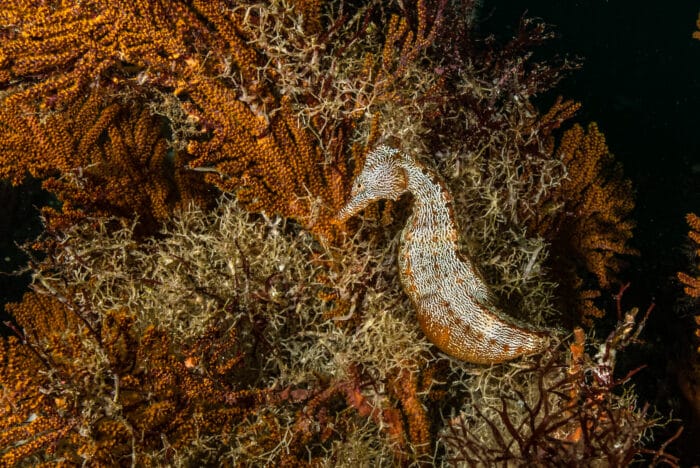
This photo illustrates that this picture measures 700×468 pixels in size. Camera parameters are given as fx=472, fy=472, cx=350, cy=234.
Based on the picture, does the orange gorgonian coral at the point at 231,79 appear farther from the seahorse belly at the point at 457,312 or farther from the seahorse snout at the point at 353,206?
the seahorse belly at the point at 457,312

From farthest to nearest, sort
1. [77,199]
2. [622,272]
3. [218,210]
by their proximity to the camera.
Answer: [622,272]
[218,210]
[77,199]

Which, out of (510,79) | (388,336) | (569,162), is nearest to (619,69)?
(569,162)

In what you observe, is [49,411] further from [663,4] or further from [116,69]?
[663,4]

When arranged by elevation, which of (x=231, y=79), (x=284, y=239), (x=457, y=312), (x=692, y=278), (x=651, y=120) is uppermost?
(x=651, y=120)

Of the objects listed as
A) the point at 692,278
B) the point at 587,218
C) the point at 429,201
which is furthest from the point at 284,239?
the point at 692,278

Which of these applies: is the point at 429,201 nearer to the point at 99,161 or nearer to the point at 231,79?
the point at 231,79

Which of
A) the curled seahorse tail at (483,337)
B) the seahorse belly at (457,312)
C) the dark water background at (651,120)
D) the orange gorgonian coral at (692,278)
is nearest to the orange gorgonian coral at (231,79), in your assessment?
the seahorse belly at (457,312)

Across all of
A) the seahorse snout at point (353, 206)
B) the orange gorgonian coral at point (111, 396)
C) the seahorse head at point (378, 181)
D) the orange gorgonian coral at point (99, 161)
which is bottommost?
the orange gorgonian coral at point (111, 396)
